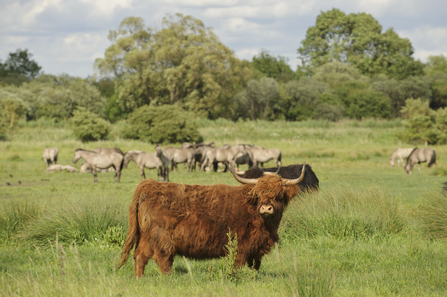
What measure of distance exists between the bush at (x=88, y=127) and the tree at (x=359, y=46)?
187 feet

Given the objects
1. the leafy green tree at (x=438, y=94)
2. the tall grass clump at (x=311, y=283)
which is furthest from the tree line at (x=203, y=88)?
the tall grass clump at (x=311, y=283)

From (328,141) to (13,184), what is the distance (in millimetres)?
32141

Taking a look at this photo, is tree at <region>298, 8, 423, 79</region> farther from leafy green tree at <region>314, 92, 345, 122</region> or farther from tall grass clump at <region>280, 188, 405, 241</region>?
tall grass clump at <region>280, 188, 405, 241</region>

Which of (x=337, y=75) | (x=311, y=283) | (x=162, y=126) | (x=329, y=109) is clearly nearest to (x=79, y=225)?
(x=311, y=283)

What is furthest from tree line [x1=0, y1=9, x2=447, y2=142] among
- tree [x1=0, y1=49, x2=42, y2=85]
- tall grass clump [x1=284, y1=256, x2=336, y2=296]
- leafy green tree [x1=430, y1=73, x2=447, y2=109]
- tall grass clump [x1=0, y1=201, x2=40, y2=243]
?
tall grass clump [x1=284, y1=256, x2=336, y2=296]

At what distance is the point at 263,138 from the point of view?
1850 inches

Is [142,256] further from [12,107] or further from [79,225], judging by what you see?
[12,107]

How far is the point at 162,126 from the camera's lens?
138ft

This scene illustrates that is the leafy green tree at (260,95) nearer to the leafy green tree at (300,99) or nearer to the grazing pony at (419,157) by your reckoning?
the leafy green tree at (300,99)

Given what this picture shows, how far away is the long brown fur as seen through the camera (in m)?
5.68

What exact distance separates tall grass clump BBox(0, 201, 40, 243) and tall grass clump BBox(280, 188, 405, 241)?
5.19 meters

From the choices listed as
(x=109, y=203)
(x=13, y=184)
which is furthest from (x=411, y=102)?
(x=109, y=203)

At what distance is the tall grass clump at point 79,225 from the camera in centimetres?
845

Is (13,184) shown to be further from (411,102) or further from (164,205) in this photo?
(411,102)
